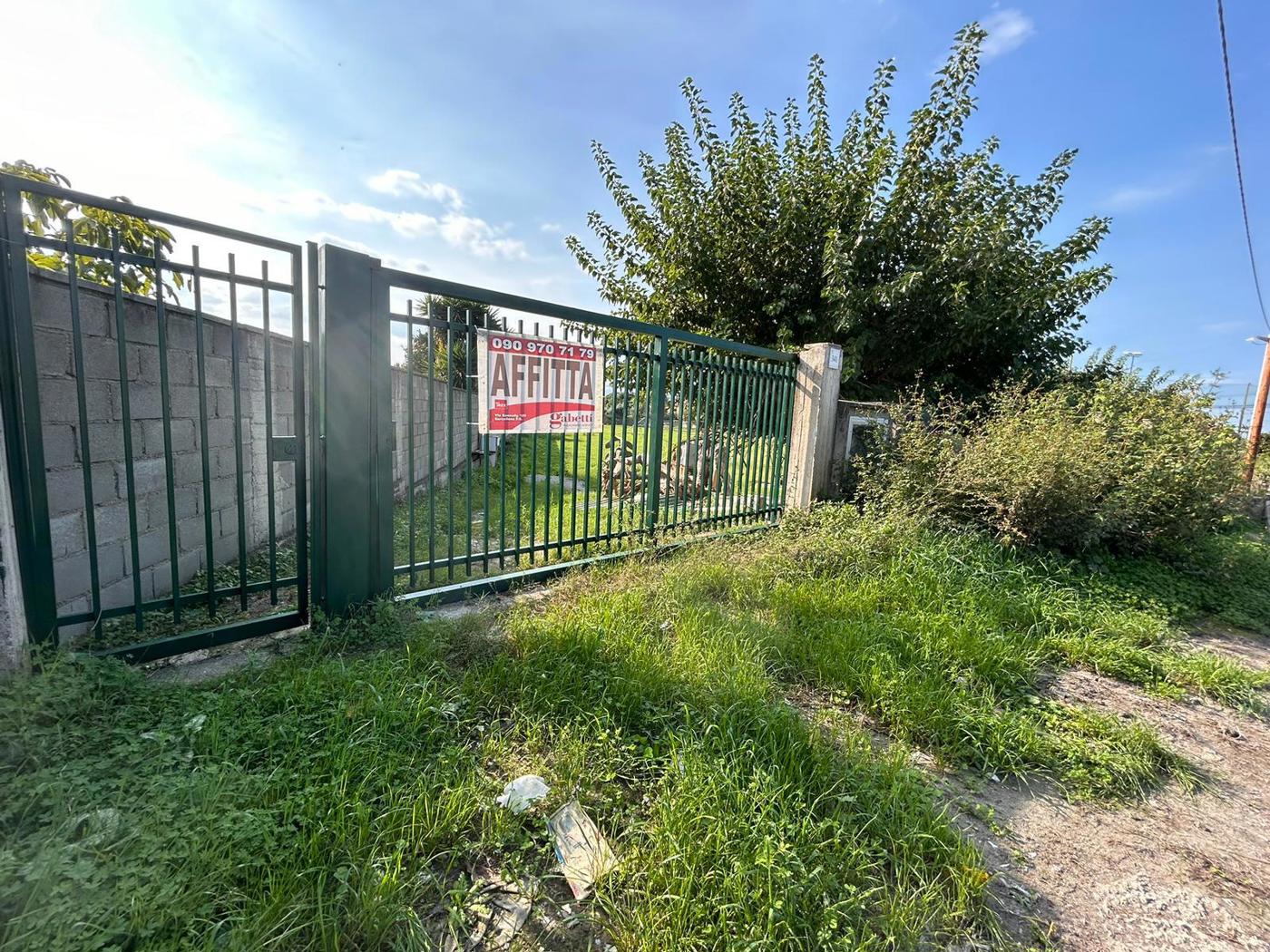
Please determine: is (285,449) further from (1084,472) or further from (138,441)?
(1084,472)

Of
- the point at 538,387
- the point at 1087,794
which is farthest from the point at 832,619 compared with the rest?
the point at 538,387

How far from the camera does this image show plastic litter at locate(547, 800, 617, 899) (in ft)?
4.83

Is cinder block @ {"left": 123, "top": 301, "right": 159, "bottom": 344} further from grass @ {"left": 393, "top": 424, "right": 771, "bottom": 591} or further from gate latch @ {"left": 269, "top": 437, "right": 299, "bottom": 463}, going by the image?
grass @ {"left": 393, "top": 424, "right": 771, "bottom": 591}

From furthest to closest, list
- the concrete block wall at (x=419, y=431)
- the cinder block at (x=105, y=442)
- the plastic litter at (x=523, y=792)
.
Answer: the concrete block wall at (x=419, y=431)
the cinder block at (x=105, y=442)
the plastic litter at (x=523, y=792)

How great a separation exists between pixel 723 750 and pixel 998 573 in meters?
3.20

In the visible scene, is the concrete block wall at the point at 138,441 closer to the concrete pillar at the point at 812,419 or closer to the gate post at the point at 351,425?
the gate post at the point at 351,425

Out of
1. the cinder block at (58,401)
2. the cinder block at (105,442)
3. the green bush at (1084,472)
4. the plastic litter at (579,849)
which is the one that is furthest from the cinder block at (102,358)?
the green bush at (1084,472)

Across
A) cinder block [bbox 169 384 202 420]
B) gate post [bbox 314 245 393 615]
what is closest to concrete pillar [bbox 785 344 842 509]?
gate post [bbox 314 245 393 615]

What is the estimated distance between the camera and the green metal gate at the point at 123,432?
77.2 inches

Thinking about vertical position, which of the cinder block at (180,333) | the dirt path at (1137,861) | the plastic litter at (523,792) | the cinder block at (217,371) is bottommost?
the dirt path at (1137,861)

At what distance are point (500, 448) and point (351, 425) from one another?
1.23m

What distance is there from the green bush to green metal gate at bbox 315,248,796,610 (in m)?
1.53

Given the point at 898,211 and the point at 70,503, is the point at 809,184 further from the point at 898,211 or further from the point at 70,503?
the point at 70,503

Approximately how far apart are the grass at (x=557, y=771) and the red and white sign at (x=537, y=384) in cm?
122
